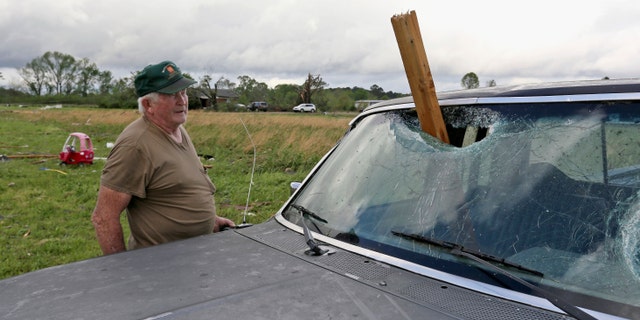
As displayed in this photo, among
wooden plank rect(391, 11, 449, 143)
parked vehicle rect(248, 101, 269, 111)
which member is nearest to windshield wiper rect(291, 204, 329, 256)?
wooden plank rect(391, 11, 449, 143)

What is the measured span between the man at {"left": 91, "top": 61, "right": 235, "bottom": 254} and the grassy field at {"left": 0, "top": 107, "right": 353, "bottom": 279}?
932mm

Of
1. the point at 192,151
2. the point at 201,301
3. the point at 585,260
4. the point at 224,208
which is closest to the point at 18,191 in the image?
the point at 224,208

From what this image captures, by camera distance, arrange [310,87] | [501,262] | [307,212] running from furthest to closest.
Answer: [310,87] < [307,212] < [501,262]

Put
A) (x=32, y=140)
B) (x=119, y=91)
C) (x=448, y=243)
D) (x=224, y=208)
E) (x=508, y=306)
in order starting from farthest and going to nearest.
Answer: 1. (x=119, y=91)
2. (x=32, y=140)
3. (x=224, y=208)
4. (x=448, y=243)
5. (x=508, y=306)

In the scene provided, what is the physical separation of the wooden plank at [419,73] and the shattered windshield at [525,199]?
2.3 inches

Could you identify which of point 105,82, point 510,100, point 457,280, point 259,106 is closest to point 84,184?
point 510,100

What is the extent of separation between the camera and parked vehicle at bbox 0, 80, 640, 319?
1612mm

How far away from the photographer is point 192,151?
321cm

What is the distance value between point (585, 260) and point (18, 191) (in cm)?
1077

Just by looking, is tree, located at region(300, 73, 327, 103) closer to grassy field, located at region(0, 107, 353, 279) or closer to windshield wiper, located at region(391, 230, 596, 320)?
grassy field, located at region(0, 107, 353, 279)

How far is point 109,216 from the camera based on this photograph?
278 cm

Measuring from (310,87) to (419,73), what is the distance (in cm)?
4329

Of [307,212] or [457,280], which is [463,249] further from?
[307,212]

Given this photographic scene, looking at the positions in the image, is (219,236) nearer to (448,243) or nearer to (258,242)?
(258,242)
